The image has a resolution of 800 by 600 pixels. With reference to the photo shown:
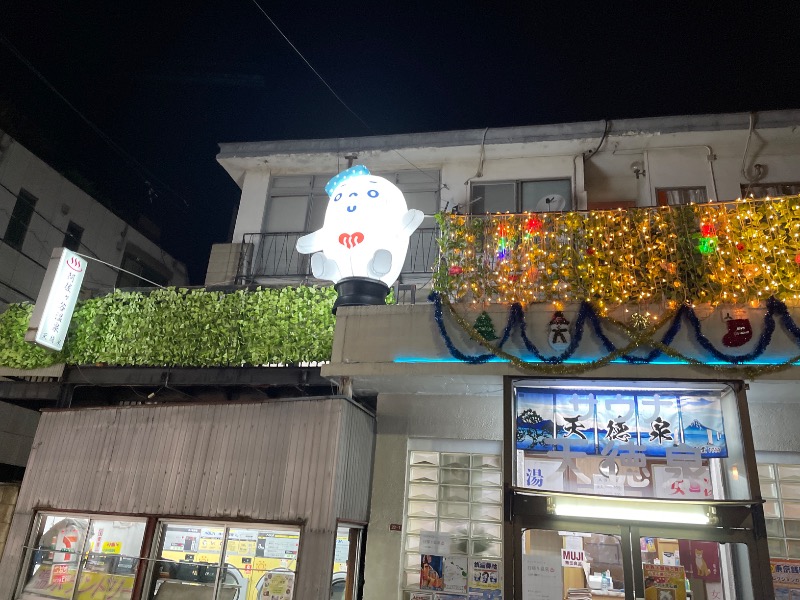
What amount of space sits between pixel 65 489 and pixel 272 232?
7107 millimetres

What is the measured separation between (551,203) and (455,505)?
7.13 meters

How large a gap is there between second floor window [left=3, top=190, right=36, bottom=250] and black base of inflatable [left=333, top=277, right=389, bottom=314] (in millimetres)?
14052

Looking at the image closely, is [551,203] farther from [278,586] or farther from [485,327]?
[278,586]

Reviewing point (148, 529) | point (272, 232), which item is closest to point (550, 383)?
point (148, 529)

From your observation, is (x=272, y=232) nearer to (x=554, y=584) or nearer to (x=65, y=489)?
(x=65, y=489)

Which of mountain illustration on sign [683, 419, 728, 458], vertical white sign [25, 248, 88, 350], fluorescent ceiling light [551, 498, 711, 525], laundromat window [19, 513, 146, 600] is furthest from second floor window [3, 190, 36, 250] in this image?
mountain illustration on sign [683, 419, 728, 458]

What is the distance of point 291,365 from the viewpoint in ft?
33.6

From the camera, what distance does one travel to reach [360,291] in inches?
357

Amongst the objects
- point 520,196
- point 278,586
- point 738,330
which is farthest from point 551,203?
point 278,586

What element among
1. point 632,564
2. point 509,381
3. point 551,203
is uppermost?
point 551,203

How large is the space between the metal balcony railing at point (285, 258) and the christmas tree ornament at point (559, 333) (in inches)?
169

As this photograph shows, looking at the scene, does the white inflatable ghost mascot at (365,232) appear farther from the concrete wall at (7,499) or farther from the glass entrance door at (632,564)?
the concrete wall at (7,499)

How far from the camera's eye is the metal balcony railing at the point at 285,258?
12531 millimetres

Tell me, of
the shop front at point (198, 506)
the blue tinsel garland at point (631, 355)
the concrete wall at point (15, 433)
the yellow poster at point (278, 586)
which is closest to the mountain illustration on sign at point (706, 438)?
the blue tinsel garland at point (631, 355)
